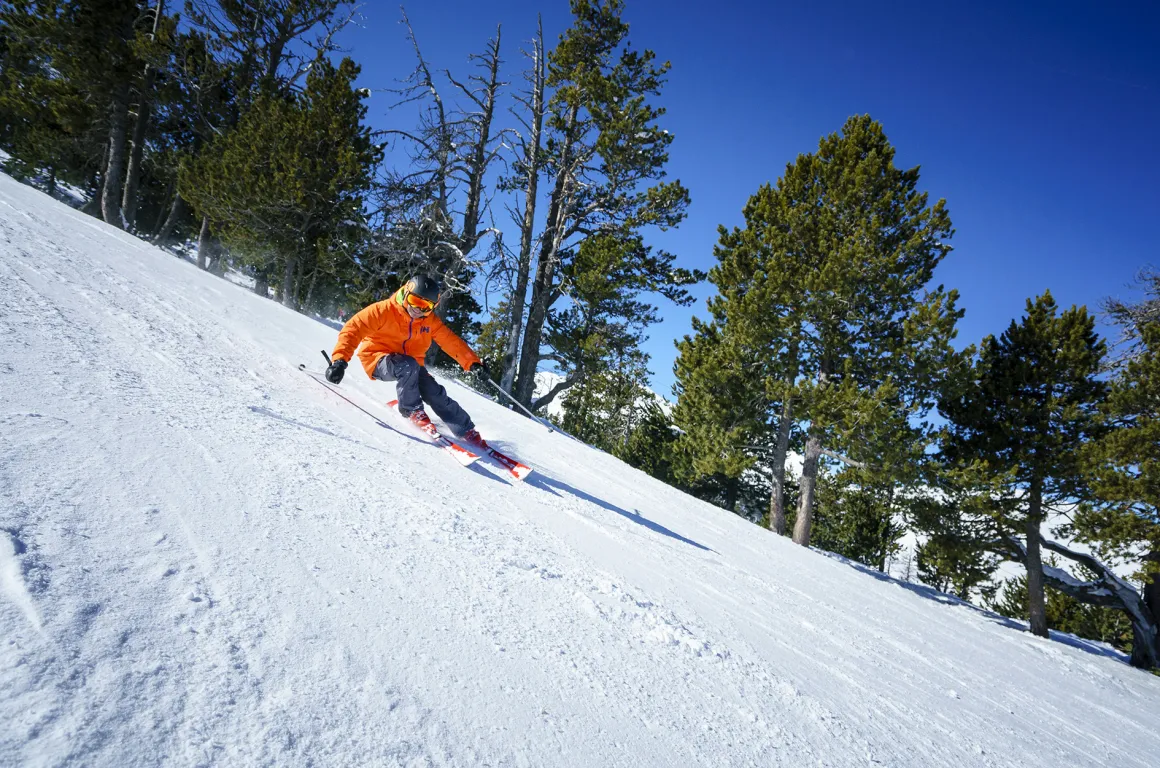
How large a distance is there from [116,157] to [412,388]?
19342 mm

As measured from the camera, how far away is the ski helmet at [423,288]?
459cm

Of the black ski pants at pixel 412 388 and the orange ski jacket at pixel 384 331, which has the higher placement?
the orange ski jacket at pixel 384 331

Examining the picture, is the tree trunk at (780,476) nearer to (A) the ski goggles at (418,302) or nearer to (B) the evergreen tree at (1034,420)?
(B) the evergreen tree at (1034,420)

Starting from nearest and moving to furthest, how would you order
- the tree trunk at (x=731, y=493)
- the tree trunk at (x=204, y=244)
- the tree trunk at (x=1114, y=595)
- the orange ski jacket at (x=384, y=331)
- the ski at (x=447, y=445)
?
1. the ski at (x=447, y=445)
2. the orange ski jacket at (x=384, y=331)
3. the tree trunk at (x=1114, y=595)
4. the tree trunk at (x=204, y=244)
5. the tree trunk at (x=731, y=493)

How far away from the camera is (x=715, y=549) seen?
14.0 feet

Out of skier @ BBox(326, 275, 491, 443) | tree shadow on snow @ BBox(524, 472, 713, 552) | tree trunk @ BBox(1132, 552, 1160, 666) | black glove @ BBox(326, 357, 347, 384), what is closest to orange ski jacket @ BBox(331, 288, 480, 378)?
skier @ BBox(326, 275, 491, 443)

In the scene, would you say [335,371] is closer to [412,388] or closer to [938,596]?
[412,388]

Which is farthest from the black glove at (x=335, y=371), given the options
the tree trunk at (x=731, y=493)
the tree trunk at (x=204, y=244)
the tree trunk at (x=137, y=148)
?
the tree trunk at (x=731, y=493)

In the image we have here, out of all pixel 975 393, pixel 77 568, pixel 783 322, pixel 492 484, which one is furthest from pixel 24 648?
pixel 975 393

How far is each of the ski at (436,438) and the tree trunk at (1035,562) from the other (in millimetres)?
14947

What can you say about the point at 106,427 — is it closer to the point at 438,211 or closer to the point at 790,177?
the point at 438,211

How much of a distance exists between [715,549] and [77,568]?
414cm

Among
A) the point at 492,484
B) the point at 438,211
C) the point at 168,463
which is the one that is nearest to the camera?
the point at 168,463

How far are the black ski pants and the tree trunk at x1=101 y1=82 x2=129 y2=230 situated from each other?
59.2 feet
